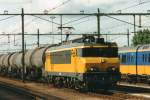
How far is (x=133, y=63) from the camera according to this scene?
46906 millimetres

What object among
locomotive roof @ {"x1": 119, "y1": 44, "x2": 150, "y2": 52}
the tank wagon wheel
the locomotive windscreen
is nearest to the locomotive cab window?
the tank wagon wheel

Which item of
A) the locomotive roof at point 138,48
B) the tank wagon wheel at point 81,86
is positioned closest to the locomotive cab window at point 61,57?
the tank wagon wheel at point 81,86

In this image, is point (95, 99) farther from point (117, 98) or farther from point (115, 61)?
point (115, 61)

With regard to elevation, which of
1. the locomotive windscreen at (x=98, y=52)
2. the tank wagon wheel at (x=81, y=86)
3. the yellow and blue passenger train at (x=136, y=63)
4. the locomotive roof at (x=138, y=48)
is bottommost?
the tank wagon wheel at (x=81, y=86)

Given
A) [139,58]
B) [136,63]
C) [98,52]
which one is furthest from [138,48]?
[98,52]

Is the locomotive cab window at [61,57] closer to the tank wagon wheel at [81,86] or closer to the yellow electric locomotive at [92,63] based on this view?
the yellow electric locomotive at [92,63]

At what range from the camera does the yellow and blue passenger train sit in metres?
43.3

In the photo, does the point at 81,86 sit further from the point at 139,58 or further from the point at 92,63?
the point at 139,58

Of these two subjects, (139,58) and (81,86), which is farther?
(139,58)

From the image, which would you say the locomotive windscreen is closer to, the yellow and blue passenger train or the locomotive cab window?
the locomotive cab window

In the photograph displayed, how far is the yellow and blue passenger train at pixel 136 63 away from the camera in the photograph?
43281 millimetres

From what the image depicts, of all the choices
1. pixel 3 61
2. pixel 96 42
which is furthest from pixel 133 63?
pixel 3 61

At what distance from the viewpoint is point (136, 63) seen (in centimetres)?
4603

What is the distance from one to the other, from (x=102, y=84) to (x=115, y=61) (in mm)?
1705
